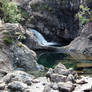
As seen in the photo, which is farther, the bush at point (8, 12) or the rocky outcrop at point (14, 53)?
the bush at point (8, 12)

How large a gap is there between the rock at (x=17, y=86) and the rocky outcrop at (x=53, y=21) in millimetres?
60701

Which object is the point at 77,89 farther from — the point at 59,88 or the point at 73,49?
the point at 73,49

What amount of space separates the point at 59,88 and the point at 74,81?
4.55 m

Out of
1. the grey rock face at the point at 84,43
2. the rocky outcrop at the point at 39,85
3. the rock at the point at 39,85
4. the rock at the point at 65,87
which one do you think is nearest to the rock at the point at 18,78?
the rocky outcrop at the point at 39,85

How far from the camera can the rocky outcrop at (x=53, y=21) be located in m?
85.4

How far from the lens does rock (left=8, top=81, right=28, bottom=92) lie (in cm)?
2562

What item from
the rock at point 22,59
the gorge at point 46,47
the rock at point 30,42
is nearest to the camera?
the gorge at point 46,47

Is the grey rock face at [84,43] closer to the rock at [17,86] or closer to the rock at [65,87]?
the rock at [65,87]

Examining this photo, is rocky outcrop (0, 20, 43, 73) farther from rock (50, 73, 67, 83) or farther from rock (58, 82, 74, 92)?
rock (58, 82, 74, 92)

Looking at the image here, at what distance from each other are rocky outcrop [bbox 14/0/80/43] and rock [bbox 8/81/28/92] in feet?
199

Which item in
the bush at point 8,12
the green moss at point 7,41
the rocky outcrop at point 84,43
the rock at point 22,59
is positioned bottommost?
the rocky outcrop at point 84,43

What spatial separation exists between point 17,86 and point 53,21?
64038 millimetres

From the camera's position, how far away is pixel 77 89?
86.2 ft

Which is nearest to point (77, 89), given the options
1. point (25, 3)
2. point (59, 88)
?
point (59, 88)
